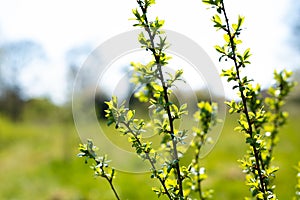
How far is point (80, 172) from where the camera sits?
8.70m

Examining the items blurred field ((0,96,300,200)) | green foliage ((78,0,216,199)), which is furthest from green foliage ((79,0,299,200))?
blurred field ((0,96,300,200))

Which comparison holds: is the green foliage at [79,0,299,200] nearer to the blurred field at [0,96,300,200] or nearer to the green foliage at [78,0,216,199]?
the green foliage at [78,0,216,199]

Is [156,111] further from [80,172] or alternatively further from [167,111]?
[80,172]

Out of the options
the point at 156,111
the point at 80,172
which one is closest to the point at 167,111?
the point at 156,111

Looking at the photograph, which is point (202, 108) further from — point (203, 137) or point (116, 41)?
point (116, 41)

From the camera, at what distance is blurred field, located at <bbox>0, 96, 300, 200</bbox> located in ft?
22.0

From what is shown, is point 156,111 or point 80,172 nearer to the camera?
point 156,111

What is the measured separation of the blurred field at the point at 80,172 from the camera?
6697mm

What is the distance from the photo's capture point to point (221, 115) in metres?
2.03

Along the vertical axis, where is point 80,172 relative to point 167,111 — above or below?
above

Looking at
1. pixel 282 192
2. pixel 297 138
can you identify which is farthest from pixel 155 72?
pixel 297 138

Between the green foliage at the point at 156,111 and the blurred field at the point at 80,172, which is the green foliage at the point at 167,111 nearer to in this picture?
the green foliage at the point at 156,111

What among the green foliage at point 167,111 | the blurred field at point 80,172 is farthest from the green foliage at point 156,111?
the blurred field at point 80,172

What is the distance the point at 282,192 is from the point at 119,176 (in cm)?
358
